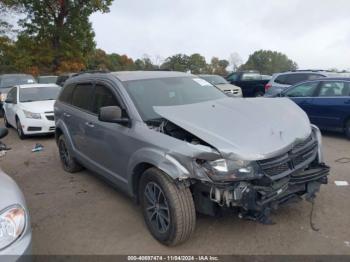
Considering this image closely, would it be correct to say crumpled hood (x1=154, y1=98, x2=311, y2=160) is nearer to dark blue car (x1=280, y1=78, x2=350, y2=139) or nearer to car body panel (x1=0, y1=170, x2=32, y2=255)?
car body panel (x1=0, y1=170, x2=32, y2=255)

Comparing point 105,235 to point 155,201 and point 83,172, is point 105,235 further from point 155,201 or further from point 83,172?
point 83,172

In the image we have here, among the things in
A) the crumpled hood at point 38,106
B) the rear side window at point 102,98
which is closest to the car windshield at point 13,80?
the crumpled hood at point 38,106

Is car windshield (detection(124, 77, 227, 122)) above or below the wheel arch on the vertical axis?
above

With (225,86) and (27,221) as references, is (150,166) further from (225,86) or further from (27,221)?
(225,86)

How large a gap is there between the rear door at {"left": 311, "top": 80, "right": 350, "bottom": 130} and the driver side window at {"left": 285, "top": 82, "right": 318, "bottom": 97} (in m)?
0.19

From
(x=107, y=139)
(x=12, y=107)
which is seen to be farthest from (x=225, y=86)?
(x=107, y=139)

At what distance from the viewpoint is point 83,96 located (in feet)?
16.8

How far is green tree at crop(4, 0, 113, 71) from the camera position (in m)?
28.5

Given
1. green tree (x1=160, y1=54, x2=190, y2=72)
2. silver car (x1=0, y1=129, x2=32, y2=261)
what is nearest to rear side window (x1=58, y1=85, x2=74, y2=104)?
silver car (x1=0, y1=129, x2=32, y2=261)

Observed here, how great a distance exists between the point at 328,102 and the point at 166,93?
5339 millimetres

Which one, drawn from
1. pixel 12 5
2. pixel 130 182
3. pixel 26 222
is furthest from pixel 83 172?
pixel 12 5

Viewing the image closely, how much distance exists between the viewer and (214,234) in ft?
11.7

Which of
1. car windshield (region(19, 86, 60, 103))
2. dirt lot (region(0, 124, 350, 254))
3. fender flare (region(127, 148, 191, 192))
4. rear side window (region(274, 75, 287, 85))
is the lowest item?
dirt lot (region(0, 124, 350, 254))

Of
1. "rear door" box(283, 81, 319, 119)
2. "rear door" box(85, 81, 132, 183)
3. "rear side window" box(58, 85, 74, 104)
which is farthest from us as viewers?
"rear door" box(283, 81, 319, 119)
